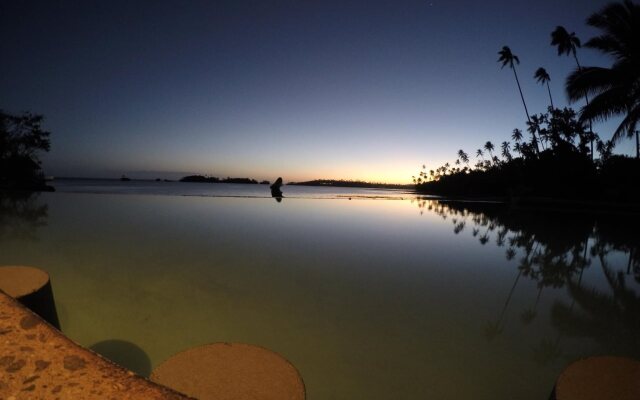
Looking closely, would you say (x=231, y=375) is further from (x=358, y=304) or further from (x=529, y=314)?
(x=529, y=314)

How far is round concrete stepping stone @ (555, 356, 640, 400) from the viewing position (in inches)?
55.6

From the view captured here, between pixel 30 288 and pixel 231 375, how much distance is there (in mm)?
2227

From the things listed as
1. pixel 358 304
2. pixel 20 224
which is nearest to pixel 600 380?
pixel 358 304

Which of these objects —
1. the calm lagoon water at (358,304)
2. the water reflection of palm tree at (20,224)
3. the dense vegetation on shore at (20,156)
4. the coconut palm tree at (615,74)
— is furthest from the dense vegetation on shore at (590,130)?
the dense vegetation on shore at (20,156)

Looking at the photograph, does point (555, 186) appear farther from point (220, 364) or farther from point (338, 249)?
point (220, 364)

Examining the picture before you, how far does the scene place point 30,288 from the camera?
2.44 m

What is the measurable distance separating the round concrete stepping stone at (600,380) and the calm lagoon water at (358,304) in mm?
1154

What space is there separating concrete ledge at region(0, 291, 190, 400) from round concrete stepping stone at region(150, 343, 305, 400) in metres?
0.87

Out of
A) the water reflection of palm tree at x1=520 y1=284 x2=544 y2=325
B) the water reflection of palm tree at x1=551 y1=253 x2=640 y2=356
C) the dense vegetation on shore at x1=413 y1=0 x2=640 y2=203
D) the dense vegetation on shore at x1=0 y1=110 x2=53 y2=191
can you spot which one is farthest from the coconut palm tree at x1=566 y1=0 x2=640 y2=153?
the dense vegetation on shore at x1=0 y1=110 x2=53 y2=191

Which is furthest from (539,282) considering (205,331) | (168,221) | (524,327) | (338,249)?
(168,221)

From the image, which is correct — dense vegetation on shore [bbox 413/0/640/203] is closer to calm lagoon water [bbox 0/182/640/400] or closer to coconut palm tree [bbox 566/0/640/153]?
coconut palm tree [bbox 566/0/640/153]

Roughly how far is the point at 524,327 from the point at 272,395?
362cm

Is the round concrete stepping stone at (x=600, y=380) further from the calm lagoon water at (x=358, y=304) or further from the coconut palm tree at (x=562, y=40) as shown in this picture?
the coconut palm tree at (x=562, y=40)

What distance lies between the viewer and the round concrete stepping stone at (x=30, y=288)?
2395 millimetres
